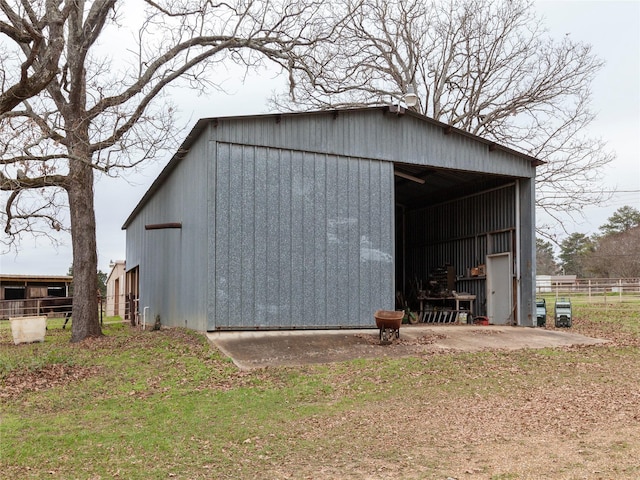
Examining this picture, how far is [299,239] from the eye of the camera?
44.3 feet

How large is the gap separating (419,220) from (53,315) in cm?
2244

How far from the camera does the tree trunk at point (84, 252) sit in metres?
14.7

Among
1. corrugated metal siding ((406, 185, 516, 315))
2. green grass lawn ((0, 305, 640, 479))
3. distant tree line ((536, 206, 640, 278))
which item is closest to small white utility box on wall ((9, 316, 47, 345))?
green grass lawn ((0, 305, 640, 479))

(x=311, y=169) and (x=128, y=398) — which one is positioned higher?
(x=311, y=169)

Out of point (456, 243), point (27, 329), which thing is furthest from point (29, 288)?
point (456, 243)

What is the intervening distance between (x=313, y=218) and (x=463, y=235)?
796 centimetres

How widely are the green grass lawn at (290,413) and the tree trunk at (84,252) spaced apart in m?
2.58

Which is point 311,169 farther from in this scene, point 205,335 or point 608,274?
point 608,274

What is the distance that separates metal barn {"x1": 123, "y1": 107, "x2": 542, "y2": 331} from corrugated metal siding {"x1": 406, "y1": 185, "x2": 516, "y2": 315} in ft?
0.29

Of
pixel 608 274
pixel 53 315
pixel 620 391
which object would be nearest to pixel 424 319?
pixel 620 391

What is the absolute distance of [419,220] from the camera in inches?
890

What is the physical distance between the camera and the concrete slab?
10938 mm

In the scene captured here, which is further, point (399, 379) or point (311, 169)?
point (311, 169)

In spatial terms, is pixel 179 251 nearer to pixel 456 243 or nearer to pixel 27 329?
pixel 27 329
